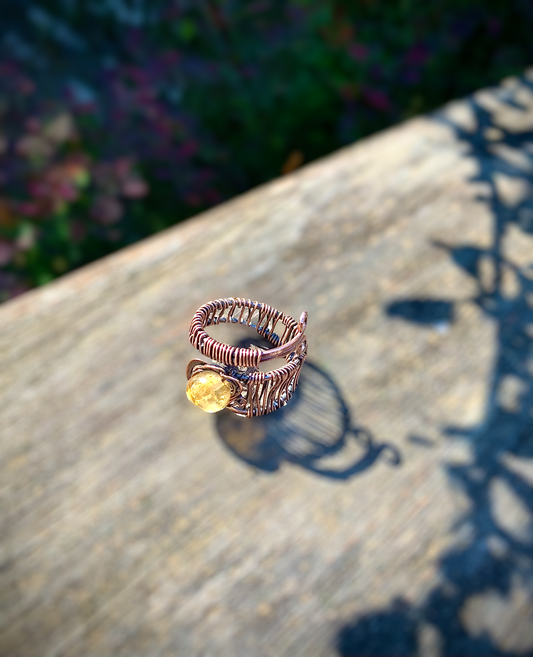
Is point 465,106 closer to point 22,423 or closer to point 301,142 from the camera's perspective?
point 301,142

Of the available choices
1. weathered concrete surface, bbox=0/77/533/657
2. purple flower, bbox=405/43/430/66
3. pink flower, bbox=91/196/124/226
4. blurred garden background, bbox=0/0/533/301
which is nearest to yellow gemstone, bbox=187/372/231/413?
weathered concrete surface, bbox=0/77/533/657

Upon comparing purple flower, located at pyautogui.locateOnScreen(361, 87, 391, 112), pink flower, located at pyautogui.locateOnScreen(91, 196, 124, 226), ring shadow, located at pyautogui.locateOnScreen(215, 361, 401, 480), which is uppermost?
pink flower, located at pyautogui.locateOnScreen(91, 196, 124, 226)

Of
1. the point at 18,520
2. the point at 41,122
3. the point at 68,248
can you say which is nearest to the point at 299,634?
the point at 18,520

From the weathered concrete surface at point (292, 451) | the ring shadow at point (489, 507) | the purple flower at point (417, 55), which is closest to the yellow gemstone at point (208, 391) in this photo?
the weathered concrete surface at point (292, 451)

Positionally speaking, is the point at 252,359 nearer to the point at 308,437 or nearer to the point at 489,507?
the point at 308,437

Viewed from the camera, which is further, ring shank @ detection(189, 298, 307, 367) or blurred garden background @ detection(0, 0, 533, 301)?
blurred garden background @ detection(0, 0, 533, 301)

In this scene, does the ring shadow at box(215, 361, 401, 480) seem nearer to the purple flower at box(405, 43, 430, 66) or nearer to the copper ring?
the copper ring
